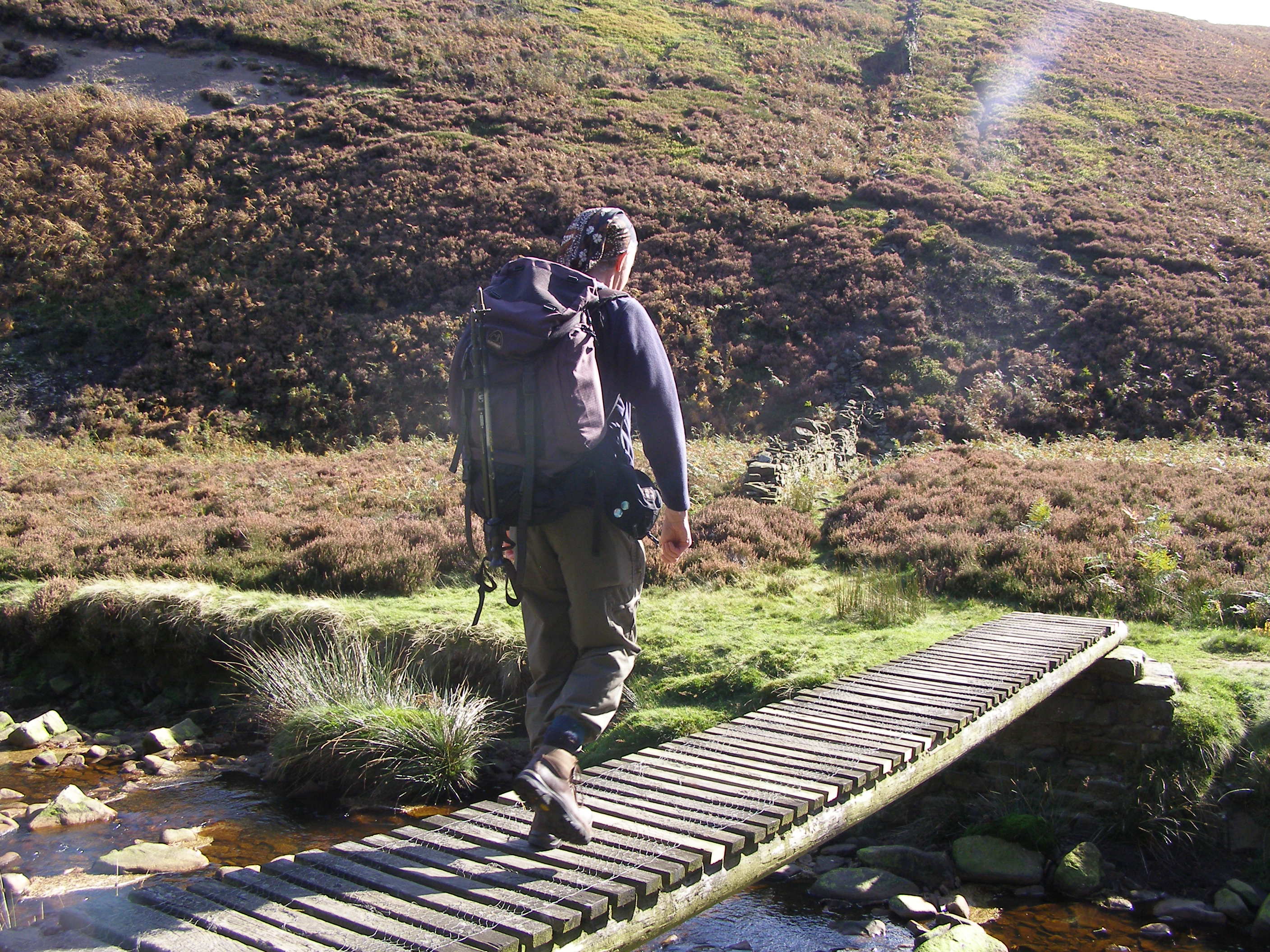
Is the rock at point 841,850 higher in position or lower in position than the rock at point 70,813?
higher

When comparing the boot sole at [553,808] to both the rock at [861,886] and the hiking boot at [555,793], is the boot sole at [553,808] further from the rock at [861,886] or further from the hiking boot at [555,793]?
the rock at [861,886]

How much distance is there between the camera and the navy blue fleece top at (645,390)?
354 cm

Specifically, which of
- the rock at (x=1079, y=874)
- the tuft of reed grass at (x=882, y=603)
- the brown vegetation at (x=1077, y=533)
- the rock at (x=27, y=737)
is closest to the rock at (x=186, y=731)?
the rock at (x=27, y=737)

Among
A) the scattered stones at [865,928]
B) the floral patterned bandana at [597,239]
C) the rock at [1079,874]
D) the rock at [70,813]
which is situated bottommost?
the rock at [70,813]

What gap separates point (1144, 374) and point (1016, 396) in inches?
115

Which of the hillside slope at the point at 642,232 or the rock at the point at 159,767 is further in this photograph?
the hillside slope at the point at 642,232

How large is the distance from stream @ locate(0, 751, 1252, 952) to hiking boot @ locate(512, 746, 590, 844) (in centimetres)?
183

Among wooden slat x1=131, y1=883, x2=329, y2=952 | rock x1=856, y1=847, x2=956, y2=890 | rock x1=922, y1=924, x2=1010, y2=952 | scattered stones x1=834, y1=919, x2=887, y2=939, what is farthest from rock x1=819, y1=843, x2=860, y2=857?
wooden slat x1=131, y1=883, x2=329, y2=952

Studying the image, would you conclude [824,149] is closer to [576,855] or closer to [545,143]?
[545,143]

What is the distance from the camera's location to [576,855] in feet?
11.5

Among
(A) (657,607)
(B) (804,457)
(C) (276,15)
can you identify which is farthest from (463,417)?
(C) (276,15)

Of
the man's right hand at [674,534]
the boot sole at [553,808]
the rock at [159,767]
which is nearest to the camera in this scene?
the boot sole at [553,808]

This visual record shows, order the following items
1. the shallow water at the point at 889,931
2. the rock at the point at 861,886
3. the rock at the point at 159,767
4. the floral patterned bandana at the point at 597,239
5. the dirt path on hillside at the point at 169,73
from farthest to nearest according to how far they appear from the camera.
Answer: the dirt path on hillside at the point at 169,73, the rock at the point at 159,767, the rock at the point at 861,886, the shallow water at the point at 889,931, the floral patterned bandana at the point at 597,239

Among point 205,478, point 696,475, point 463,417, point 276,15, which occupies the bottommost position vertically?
point 205,478
